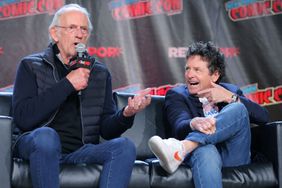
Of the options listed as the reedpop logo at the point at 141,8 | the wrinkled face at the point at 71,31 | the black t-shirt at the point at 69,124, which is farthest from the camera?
the reedpop logo at the point at 141,8

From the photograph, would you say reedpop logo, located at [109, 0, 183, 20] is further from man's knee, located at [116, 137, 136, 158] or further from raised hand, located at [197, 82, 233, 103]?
man's knee, located at [116, 137, 136, 158]

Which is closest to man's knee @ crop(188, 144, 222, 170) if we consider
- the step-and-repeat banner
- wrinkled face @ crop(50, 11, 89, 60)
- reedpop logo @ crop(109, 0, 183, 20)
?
wrinkled face @ crop(50, 11, 89, 60)

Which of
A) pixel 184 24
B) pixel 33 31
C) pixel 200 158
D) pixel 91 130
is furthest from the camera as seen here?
pixel 184 24

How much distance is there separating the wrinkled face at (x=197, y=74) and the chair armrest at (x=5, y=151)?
3.38 ft

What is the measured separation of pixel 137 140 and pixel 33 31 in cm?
102

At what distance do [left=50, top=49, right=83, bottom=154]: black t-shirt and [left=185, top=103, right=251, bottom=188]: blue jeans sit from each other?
1.73ft

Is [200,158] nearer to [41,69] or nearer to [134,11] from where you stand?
[41,69]

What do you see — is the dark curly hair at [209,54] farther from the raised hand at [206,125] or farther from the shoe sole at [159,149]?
the shoe sole at [159,149]

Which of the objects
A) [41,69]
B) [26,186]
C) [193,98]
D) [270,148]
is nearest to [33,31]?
[41,69]

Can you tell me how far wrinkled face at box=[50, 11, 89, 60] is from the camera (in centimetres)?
268

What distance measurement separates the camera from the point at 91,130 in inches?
104

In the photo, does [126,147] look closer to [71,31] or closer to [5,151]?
[5,151]

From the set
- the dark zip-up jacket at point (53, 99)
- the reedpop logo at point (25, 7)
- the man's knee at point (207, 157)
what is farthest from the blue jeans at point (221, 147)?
the reedpop logo at point (25, 7)

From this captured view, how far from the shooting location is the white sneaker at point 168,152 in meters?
2.45
